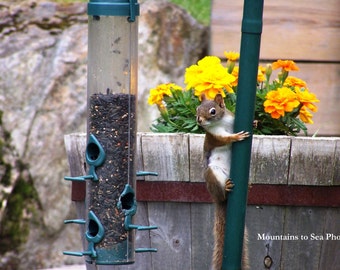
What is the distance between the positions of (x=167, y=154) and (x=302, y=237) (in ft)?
1.85

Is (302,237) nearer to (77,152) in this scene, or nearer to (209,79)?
(209,79)

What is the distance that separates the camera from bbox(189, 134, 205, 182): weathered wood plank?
3.18 meters

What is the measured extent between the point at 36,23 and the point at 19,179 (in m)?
0.89

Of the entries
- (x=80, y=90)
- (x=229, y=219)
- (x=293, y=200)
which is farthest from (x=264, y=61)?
(x=229, y=219)

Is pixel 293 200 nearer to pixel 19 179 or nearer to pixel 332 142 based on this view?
pixel 332 142

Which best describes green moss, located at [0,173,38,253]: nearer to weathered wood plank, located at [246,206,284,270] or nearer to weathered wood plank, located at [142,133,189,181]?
weathered wood plank, located at [142,133,189,181]

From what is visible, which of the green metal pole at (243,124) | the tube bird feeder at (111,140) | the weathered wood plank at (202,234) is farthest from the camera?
the weathered wood plank at (202,234)

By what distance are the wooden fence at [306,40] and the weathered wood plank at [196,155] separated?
177cm

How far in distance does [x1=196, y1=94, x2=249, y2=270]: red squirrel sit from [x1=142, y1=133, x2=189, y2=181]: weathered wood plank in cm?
22

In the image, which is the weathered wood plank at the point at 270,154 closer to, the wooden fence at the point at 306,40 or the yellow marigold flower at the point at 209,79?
the yellow marigold flower at the point at 209,79

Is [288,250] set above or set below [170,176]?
below

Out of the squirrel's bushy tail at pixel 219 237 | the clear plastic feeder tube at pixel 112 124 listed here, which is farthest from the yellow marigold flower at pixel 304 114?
the clear plastic feeder tube at pixel 112 124

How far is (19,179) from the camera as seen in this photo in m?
4.79

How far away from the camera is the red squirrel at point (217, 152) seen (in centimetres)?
284
